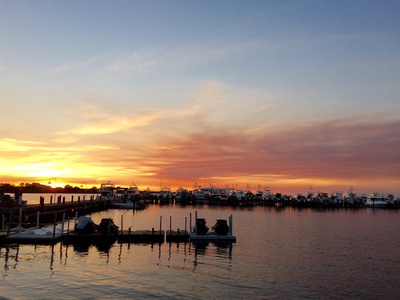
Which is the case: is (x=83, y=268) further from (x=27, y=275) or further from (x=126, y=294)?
(x=126, y=294)

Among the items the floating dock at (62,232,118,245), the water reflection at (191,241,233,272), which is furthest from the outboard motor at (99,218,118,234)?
the water reflection at (191,241,233,272)

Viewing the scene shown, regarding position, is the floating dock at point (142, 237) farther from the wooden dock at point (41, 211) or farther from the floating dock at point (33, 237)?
the wooden dock at point (41, 211)

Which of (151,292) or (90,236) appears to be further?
(90,236)

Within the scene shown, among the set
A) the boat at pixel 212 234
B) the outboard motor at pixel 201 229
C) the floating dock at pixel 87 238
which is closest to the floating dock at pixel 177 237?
the boat at pixel 212 234

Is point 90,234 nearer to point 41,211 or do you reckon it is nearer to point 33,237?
point 33,237

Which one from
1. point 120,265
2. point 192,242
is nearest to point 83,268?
point 120,265

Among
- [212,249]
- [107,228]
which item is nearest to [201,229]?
[212,249]

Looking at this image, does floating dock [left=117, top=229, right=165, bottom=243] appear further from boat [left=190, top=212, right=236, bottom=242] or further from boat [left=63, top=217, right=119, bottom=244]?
boat [left=190, top=212, right=236, bottom=242]

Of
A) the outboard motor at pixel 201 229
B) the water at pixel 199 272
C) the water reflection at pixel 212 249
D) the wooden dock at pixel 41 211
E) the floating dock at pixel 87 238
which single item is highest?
the wooden dock at pixel 41 211

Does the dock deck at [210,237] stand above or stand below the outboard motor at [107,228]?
below

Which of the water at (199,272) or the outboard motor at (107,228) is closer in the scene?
the water at (199,272)

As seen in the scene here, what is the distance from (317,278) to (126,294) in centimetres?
1678

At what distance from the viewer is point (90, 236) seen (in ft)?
157

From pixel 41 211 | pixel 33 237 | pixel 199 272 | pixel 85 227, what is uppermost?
pixel 41 211
